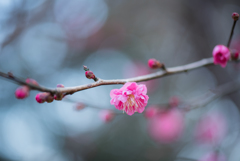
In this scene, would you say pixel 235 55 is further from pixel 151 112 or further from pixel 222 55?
pixel 151 112

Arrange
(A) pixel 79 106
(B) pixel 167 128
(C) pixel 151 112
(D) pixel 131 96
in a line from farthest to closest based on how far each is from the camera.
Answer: (B) pixel 167 128 < (C) pixel 151 112 < (A) pixel 79 106 < (D) pixel 131 96

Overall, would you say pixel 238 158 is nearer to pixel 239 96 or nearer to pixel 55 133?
pixel 239 96

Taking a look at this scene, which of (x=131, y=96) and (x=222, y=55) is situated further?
(x=222, y=55)

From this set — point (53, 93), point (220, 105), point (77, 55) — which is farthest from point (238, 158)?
point (77, 55)

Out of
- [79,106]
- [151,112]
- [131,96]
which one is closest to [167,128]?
[151,112]

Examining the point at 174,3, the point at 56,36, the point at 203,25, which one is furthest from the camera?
the point at 56,36

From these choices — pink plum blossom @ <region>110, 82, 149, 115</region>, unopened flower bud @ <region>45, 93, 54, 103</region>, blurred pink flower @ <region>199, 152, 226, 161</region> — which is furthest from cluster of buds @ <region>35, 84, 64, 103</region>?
blurred pink flower @ <region>199, 152, 226, 161</region>

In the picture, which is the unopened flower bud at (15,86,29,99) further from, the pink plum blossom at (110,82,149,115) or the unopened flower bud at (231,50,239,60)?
the unopened flower bud at (231,50,239,60)
